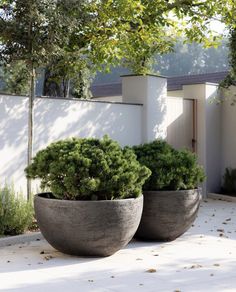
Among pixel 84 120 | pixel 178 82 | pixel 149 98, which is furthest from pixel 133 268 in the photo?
pixel 178 82

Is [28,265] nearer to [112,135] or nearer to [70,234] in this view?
[70,234]

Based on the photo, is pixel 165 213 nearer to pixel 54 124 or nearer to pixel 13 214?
pixel 13 214

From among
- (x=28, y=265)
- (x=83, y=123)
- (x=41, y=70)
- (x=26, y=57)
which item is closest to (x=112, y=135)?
(x=83, y=123)

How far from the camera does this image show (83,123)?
9992 millimetres

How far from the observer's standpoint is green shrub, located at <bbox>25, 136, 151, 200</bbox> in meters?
6.18

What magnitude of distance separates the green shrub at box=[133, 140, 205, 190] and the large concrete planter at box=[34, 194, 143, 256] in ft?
3.02

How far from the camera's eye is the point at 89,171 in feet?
20.6

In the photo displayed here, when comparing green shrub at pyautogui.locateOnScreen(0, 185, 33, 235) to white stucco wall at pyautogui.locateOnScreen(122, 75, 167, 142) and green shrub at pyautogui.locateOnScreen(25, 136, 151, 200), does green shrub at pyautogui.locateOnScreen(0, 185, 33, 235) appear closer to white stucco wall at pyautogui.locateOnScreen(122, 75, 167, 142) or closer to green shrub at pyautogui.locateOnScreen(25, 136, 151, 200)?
green shrub at pyautogui.locateOnScreen(25, 136, 151, 200)

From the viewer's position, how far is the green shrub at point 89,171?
618 cm

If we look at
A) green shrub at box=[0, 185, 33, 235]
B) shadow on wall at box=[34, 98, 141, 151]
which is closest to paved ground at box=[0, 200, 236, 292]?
green shrub at box=[0, 185, 33, 235]

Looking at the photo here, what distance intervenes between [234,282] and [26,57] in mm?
4421

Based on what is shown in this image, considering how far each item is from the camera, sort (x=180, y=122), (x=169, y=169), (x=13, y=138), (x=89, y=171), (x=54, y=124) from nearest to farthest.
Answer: (x=89, y=171) → (x=169, y=169) → (x=13, y=138) → (x=54, y=124) → (x=180, y=122)

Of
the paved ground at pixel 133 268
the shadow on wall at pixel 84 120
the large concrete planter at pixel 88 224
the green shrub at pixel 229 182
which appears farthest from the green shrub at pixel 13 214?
the green shrub at pixel 229 182

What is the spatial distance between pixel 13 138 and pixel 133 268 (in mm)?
3603
